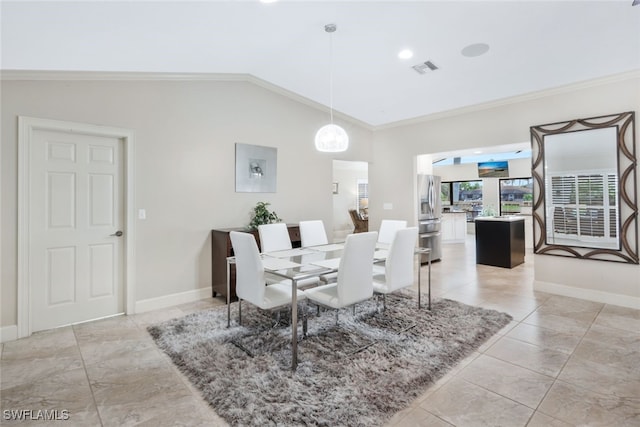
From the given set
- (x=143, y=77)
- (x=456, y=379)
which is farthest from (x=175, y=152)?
(x=456, y=379)

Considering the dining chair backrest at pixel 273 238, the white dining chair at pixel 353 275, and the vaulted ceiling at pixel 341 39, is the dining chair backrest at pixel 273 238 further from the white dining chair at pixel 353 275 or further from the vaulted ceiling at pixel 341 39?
the vaulted ceiling at pixel 341 39

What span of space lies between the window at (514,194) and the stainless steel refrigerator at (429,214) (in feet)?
15.9

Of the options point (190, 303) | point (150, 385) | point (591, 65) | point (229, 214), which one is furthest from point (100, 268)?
point (591, 65)

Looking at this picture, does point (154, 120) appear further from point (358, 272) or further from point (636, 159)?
point (636, 159)

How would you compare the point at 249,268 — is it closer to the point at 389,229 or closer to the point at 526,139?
the point at 389,229

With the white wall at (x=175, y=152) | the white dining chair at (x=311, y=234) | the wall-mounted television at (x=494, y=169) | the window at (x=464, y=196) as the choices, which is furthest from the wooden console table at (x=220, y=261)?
the window at (x=464, y=196)

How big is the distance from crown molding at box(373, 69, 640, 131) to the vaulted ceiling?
0.08 m

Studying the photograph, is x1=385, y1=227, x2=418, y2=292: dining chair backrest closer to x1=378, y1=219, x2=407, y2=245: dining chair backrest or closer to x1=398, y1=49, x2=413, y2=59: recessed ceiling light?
x1=378, y1=219, x2=407, y2=245: dining chair backrest

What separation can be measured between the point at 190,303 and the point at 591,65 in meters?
5.42

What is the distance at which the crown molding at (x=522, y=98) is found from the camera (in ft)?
12.0

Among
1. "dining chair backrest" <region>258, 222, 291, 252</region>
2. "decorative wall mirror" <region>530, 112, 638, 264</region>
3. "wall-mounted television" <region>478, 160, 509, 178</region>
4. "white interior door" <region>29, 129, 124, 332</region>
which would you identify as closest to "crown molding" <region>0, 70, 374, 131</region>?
"white interior door" <region>29, 129, 124, 332</region>

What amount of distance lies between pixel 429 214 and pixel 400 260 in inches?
131

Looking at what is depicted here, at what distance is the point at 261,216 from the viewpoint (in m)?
4.43

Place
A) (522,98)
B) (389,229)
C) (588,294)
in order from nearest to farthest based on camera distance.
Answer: (588,294) → (389,229) → (522,98)
